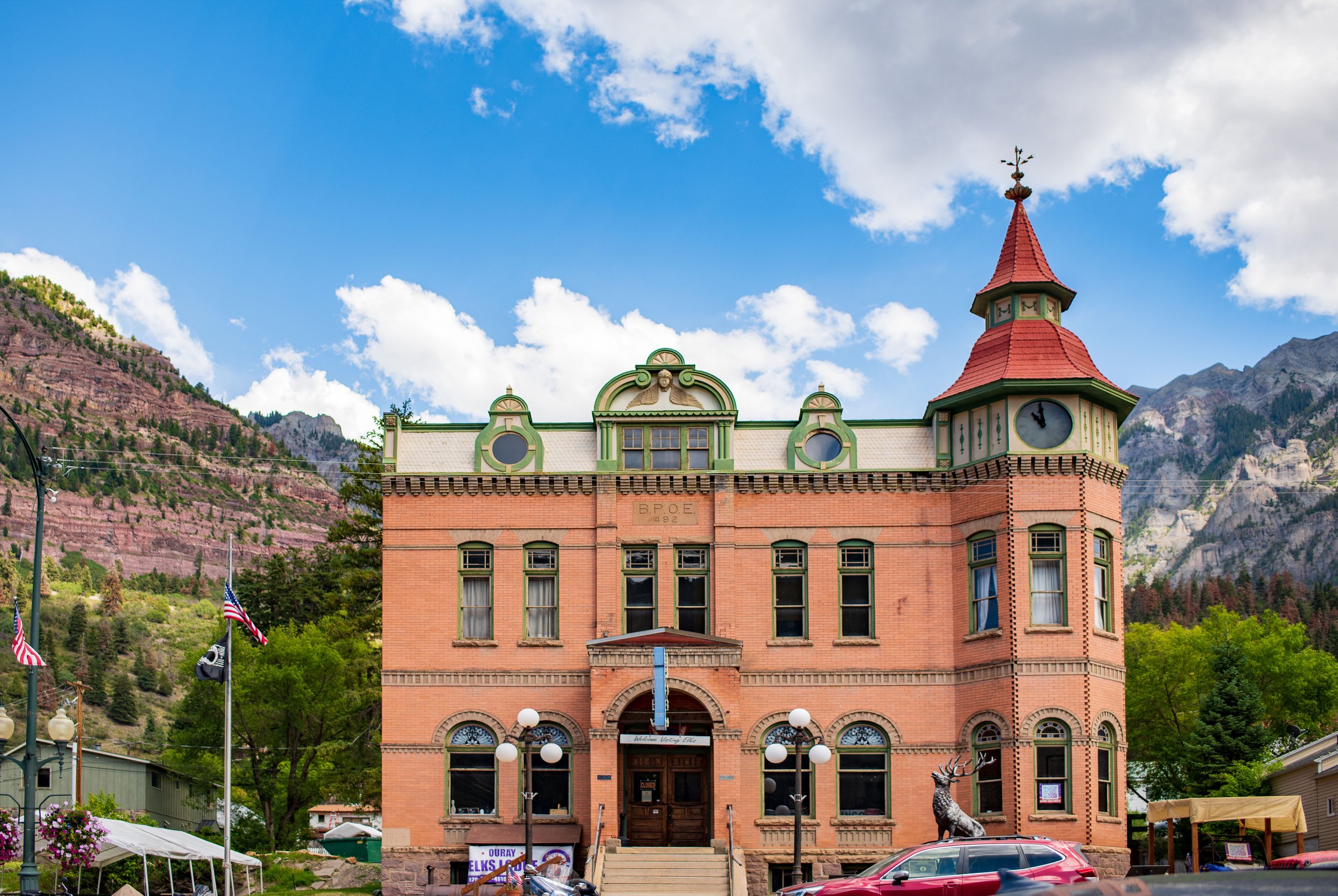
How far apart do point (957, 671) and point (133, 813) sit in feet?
115

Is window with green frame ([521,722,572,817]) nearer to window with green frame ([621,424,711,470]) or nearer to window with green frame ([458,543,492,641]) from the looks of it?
window with green frame ([458,543,492,641])

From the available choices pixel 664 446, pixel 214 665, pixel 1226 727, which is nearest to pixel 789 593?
pixel 664 446

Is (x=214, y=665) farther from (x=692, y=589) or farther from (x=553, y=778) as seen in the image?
(x=692, y=589)

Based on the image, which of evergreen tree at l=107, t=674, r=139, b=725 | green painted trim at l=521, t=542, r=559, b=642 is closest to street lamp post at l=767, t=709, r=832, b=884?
green painted trim at l=521, t=542, r=559, b=642

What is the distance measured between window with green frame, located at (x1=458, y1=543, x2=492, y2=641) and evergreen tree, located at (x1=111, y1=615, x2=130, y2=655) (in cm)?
11339

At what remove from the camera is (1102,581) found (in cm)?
3334

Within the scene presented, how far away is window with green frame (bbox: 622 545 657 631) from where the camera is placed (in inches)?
1339

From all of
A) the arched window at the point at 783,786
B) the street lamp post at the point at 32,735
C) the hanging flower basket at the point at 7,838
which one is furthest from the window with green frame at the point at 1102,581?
the hanging flower basket at the point at 7,838

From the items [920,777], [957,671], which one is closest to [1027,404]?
[957,671]

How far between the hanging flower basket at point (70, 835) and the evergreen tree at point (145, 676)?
109 meters

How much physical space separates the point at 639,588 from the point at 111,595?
152 m

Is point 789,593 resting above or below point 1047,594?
above

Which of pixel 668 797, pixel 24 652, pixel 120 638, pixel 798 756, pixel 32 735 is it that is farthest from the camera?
pixel 120 638

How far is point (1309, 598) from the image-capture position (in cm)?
10381
